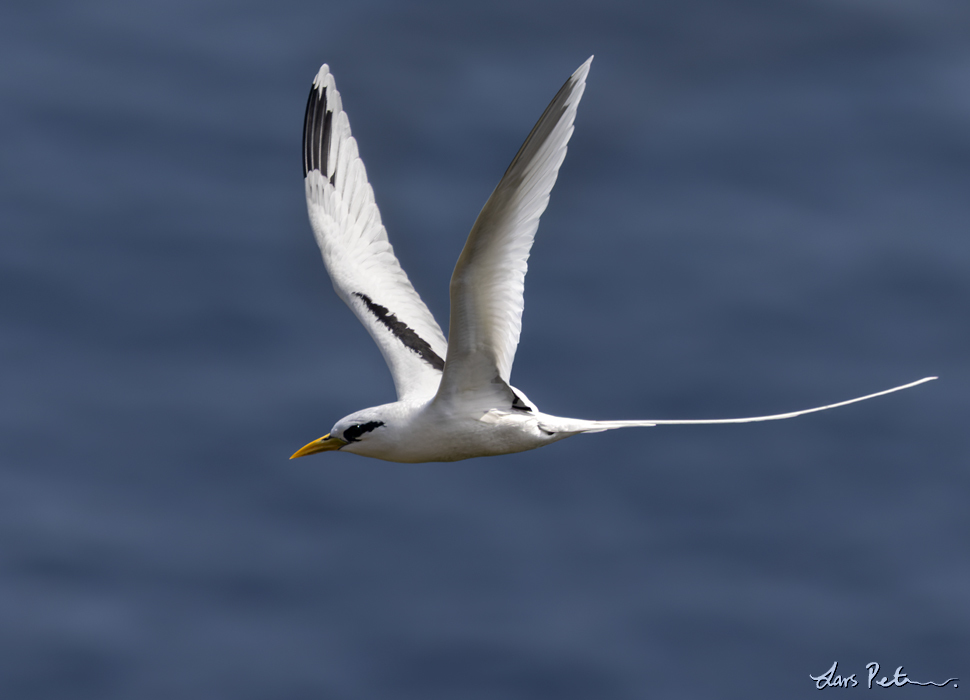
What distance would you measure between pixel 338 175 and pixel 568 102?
609cm

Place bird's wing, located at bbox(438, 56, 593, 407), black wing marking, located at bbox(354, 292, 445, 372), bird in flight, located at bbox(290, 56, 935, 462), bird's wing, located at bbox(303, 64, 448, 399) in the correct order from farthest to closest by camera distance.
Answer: bird's wing, located at bbox(303, 64, 448, 399) → black wing marking, located at bbox(354, 292, 445, 372) → bird in flight, located at bbox(290, 56, 935, 462) → bird's wing, located at bbox(438, 56, 593, 407)

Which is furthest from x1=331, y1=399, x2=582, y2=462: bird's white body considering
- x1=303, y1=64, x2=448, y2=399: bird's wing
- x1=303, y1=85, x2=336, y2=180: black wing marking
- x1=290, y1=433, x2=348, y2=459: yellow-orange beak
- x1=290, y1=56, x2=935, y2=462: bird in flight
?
x1=303, y1=85, x2=336, y2=180: black wing marking

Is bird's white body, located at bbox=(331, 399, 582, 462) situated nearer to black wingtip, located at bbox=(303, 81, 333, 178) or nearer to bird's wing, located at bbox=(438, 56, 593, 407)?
bird's wing, located at bbox=(438, 56, 593, 407)

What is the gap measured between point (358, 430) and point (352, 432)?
70mm

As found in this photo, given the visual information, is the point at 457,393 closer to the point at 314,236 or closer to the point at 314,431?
the point at 314,236

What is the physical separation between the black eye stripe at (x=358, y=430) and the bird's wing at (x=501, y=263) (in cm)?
81

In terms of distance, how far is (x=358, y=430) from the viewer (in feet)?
37.2

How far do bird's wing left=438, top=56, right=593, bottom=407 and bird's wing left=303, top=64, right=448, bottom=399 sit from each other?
7.69ft

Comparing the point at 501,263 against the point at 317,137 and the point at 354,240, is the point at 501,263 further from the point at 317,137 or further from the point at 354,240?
the point at 317,137

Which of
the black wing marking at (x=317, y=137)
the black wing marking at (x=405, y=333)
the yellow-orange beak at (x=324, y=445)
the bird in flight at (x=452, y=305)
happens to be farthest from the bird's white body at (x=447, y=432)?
the black wing marking at (x=317, y=137)

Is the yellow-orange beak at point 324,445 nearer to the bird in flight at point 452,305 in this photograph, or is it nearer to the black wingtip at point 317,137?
the bird in flight at point 452,305

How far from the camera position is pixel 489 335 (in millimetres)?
10273

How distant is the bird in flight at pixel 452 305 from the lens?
939cm

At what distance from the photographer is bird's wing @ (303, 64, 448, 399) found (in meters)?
13.3
